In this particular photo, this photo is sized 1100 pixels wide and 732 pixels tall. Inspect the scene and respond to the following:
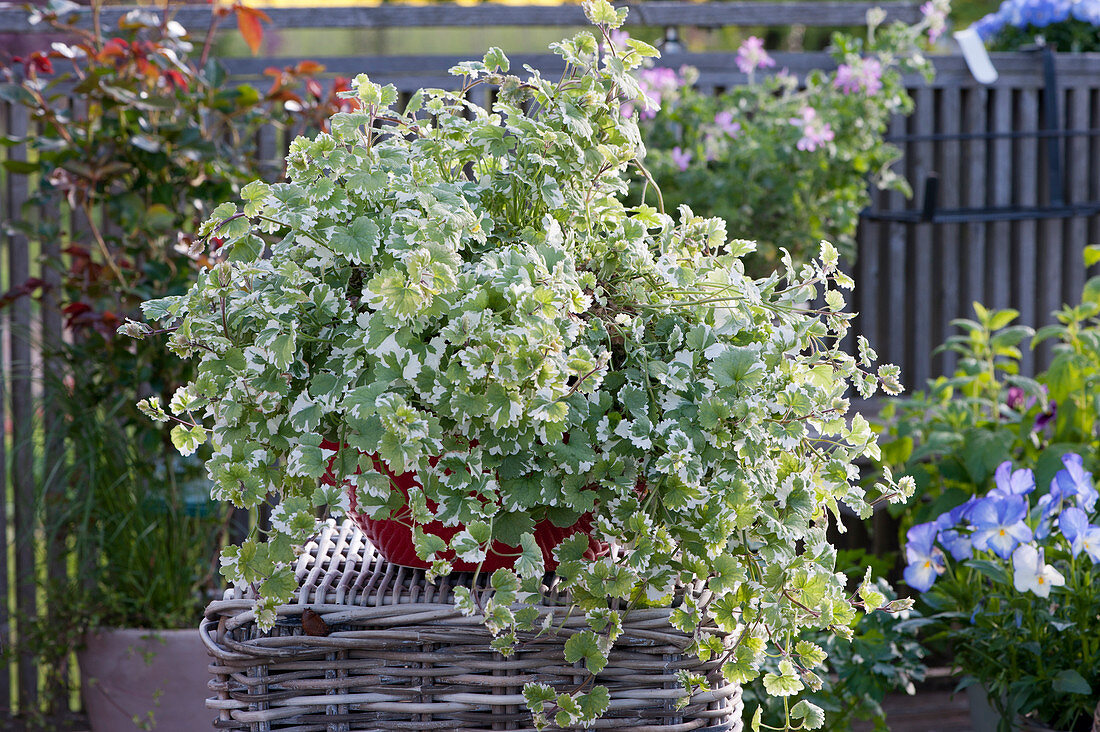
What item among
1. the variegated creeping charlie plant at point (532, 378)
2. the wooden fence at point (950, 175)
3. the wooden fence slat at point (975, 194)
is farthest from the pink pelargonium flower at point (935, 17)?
the variegated creeping charlie plant at point (532, 378)

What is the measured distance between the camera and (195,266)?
7.37 ft

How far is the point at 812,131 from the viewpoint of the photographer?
2365 mm

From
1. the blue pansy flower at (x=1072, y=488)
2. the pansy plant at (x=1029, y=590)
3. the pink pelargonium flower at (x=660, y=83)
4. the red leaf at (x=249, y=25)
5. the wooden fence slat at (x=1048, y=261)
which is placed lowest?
the pansy plant at (x=1029, y=590)

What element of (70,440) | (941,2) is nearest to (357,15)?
(70,440)

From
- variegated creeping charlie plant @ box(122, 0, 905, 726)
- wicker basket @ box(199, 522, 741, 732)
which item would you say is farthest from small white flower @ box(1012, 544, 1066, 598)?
wicker basket @ box(199, 522, 741, 732)

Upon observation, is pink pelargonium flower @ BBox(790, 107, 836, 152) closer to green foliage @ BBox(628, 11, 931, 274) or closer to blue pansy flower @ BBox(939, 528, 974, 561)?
green foliage @ BBox(628, 11, 931, 274)

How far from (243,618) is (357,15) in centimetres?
229

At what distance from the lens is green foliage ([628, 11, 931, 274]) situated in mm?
2410

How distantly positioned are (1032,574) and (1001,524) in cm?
8

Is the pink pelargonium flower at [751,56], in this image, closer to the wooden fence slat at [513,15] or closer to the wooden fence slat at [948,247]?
the wooden fence slat at [513,15]

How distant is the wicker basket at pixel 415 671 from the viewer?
81cm

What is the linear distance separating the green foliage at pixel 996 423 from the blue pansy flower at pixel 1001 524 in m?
0.37

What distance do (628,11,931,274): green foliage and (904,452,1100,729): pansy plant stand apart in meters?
1.00

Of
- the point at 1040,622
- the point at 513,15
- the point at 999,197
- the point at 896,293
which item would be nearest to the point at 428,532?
the point at 1040,622
